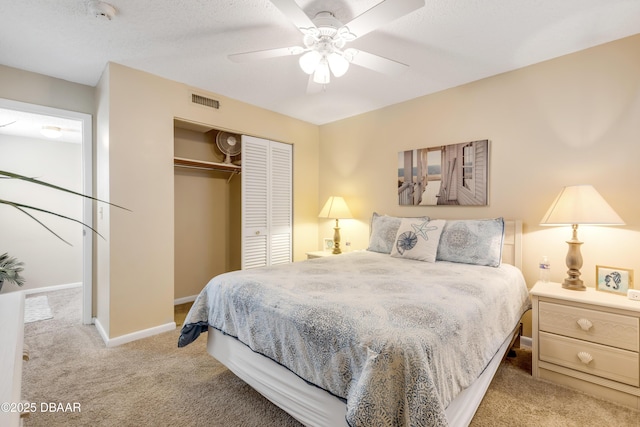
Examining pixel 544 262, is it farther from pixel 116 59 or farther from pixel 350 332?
pixel 116 59

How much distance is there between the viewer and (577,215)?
212 centimetres

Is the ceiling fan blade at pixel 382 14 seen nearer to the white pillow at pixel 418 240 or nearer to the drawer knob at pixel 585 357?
the white pillow at pixel 418 240

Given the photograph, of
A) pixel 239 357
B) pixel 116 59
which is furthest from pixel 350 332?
pixel 116 59

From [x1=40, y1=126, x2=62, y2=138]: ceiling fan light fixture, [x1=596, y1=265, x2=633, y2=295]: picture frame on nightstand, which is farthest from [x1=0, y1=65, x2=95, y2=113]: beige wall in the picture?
[x1=596, y1=265, x2=633, y2=295]: picture frame on nightstand

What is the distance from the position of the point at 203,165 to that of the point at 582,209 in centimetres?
363

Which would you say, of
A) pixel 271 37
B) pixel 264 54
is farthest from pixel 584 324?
pixel 271 37

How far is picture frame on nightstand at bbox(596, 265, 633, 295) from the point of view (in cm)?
218

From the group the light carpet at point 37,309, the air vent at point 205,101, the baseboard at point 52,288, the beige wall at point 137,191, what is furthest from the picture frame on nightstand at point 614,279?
the baseboard at point 52,288

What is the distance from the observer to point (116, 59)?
2.63 m

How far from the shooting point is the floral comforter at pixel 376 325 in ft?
3.83

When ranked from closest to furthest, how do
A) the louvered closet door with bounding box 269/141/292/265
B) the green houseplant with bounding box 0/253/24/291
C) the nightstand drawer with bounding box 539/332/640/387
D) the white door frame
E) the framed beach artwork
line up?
1. the nightstand drawer with bounding box 539/332/640/387
2. the framed beach artwork
3. the white door frame
4. the green houseplant with bounding box 0/253/24/291
5. the louvered closet door with bounding box 269/141/292/265

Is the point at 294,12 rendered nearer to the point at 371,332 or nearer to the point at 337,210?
the point at 371,332

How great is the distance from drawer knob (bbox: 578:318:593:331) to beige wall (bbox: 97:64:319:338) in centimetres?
338

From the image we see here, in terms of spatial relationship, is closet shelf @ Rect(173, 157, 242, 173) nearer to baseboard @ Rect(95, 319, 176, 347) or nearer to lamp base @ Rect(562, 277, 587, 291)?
baseboard @ Rect(95, 319, 176, 347)
